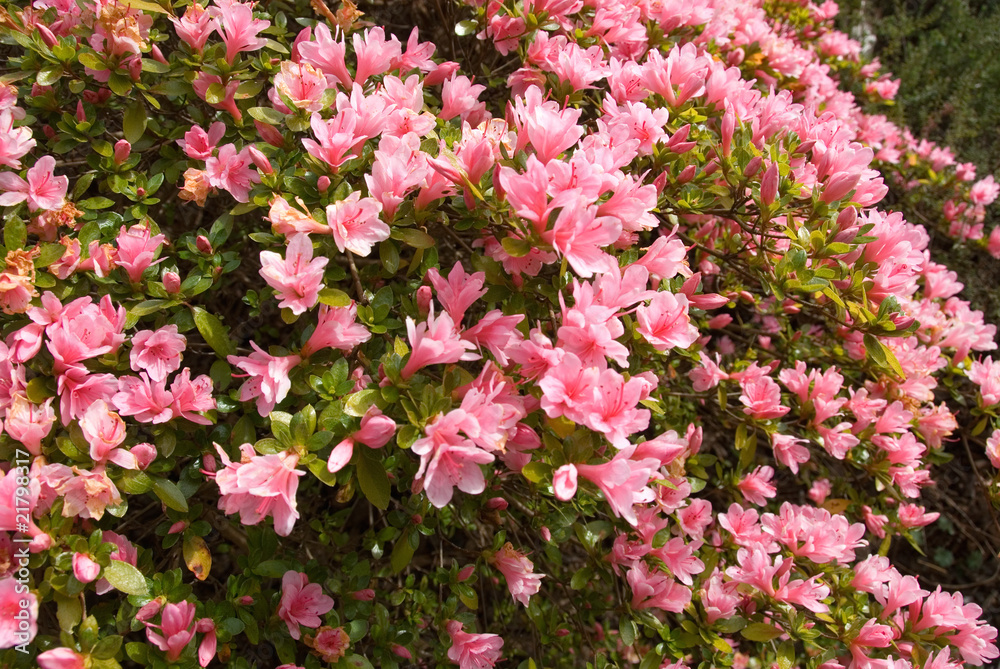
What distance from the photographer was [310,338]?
4.88 ft

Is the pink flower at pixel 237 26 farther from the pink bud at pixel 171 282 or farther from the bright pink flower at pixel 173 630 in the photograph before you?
the bright pink flower at pixel 173 630

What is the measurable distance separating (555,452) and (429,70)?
1205 mm

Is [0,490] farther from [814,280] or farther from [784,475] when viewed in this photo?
[784,475]

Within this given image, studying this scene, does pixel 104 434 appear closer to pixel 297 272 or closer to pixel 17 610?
pixel 17 610

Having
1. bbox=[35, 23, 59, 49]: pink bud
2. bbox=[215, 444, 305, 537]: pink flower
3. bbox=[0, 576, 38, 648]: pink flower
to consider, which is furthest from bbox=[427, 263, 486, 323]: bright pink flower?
bbox=[35, 23, 59, 49]: pink bud

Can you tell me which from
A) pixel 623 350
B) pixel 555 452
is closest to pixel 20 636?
pixel 555 452

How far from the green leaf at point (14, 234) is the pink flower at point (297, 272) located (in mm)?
631

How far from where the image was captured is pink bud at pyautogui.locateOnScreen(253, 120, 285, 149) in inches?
66.4

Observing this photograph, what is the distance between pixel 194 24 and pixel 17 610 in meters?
1.46

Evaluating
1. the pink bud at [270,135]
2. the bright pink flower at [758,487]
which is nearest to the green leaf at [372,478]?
the pink bud at [270,135]

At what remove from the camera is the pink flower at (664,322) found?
1.47 metres

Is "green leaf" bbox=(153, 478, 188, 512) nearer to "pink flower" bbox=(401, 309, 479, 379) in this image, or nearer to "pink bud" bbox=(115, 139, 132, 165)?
"pink flower" bbox=(401, 309, 479, 379)

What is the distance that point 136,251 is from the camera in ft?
5.07

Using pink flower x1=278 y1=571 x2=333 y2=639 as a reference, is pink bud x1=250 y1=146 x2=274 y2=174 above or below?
above
